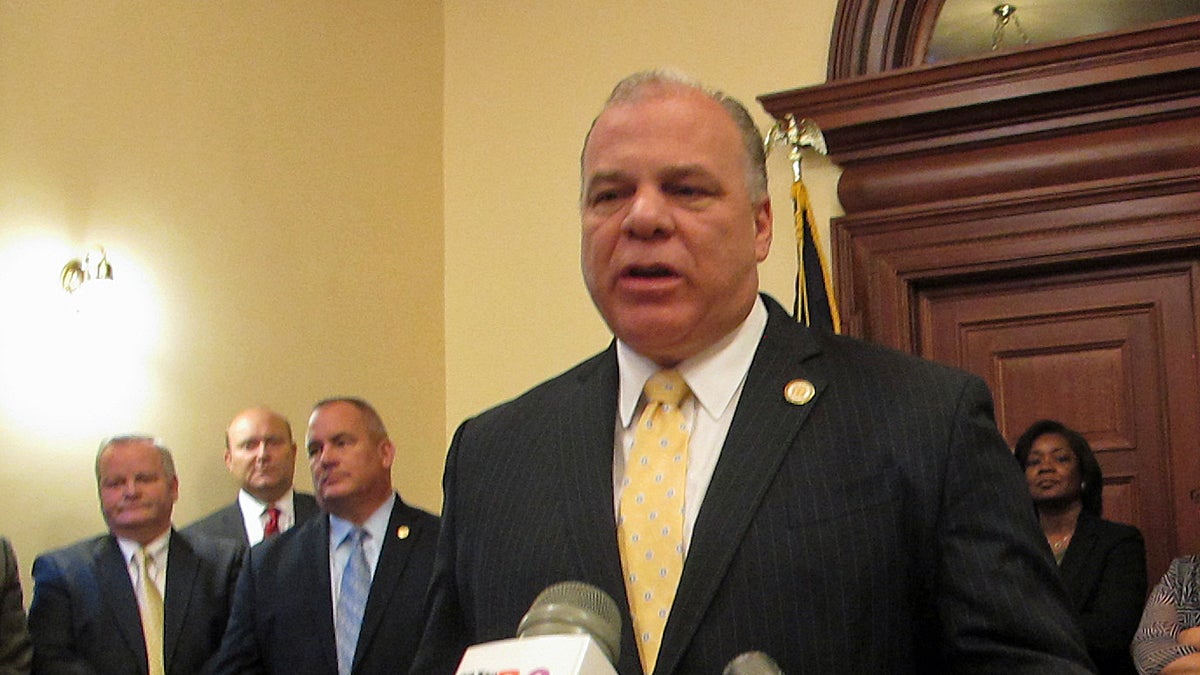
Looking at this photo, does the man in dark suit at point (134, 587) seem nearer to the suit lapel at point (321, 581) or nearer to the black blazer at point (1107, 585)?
the suit lapel at point (321, 581)

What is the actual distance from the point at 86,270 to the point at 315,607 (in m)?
1.69

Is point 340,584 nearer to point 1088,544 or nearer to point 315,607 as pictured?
point 315,607

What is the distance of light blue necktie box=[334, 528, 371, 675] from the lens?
15.6ft

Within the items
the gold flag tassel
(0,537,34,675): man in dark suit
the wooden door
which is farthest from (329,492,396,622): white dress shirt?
the wooden door

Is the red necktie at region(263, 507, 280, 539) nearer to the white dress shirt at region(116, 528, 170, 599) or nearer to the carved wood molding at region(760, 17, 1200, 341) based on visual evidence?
the white dress shirt at region(116, 528, 170, 599)

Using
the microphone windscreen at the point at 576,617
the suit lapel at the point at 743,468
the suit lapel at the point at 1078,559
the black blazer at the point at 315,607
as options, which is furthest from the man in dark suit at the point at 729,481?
the suit lapel at the point at 1078,559

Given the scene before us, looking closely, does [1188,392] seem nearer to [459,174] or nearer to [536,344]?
[536,344]

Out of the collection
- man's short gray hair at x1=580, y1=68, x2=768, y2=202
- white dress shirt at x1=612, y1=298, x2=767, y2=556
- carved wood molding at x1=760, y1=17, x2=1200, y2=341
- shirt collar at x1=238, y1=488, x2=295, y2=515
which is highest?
carved wood molding at x1=760, y1=17, x2=1200, y2=341

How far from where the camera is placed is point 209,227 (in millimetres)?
6180

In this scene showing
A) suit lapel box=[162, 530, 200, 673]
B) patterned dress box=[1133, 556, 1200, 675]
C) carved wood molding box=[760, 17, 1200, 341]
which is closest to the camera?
patterned dress box=[1133, 556, 1200, 675]

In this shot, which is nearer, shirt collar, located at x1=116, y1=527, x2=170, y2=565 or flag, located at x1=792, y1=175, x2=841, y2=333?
shirt collar, located at x1=116, y1=527, x2=170, y2=565

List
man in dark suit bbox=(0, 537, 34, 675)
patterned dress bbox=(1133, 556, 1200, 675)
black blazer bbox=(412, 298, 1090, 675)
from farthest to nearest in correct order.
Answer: man in dark suit bbox=(0, 537, 34, 675), patterned dress bbox=(1133, 556, 1200, 675), black blazer bbox=(412, 298, 1090, 675)

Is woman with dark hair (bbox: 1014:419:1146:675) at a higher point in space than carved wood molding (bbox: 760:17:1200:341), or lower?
lower

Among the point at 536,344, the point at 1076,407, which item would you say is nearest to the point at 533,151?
the point at 536,344
